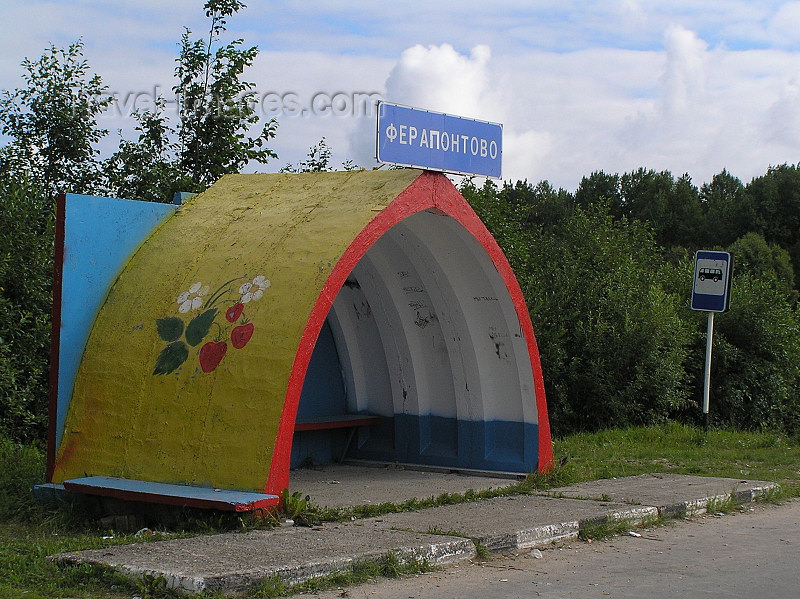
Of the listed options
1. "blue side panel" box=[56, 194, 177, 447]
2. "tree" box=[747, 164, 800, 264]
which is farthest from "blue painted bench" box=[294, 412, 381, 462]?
"tree" box=[747, 164, 800, 264]

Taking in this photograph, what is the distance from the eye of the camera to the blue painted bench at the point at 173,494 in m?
7.06

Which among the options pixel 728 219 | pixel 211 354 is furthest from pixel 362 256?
pixel 728 219

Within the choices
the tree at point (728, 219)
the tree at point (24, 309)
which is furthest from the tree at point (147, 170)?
the tree at point (728, 219)

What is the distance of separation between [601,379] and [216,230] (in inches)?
351

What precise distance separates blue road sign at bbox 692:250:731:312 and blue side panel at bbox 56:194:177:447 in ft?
27.6

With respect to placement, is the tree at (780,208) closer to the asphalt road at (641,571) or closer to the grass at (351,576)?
the asphalt road at (641,571)

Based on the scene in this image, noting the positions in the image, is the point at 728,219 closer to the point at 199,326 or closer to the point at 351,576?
the point at 199,326

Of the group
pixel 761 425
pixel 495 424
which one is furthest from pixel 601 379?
pixel 495 424

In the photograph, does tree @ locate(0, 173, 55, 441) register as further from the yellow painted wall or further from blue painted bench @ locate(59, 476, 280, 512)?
blue painted bench @ locate(59, 476, 280, 512)

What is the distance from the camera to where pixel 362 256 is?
909 cm

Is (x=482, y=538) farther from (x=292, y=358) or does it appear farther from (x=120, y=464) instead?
(x=120, y=464)

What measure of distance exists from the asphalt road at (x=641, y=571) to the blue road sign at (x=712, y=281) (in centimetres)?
624

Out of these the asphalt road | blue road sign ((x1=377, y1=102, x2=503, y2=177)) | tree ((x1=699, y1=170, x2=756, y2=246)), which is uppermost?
tree ((x1=699, y1=170, x2=756, y2=246))

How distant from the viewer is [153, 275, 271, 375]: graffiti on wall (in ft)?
26.1
